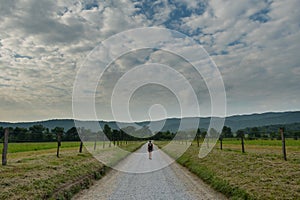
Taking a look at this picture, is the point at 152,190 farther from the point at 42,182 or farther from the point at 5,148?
the point at 5,148

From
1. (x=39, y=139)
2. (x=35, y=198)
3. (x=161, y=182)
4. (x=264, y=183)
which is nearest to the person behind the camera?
(x=35, y=198)

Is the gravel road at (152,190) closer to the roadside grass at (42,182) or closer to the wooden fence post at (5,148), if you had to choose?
the roadside grass at (42,182)

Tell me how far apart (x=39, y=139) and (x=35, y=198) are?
234 ft

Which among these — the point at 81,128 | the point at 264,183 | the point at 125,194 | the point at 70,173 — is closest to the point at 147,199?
the point at 125,194

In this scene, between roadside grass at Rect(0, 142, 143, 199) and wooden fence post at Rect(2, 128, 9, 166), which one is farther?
wooden fence post at Rect(2, 128, 9, 166)

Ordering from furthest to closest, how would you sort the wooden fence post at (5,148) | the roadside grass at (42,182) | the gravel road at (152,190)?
the wooden fence post at (5,148), the gravel road at (152,190), the roadside grass at (42,182)

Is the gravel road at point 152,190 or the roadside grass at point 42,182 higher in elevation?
the roadside grass at point 42,182

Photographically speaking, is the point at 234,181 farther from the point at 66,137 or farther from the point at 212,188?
the point at 66,137

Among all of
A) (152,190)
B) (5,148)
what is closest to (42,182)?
(152,190)

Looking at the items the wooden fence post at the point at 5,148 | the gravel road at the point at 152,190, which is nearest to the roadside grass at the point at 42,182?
the gravel road at the point at 152,190

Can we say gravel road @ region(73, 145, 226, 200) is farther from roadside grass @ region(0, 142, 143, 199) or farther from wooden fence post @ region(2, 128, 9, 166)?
wooden fence post @ region(2, 128, 9, 166)

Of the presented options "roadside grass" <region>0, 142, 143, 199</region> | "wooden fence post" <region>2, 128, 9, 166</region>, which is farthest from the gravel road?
"wooden fence post" <region>2, 128, 9, 166</region>

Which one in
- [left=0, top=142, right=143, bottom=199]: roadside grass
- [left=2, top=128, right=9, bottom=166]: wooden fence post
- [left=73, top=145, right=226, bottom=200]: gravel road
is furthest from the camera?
[left=2, top=128, right=9, bottom=166]: wooden fence post

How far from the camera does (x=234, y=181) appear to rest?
10.8 meters
